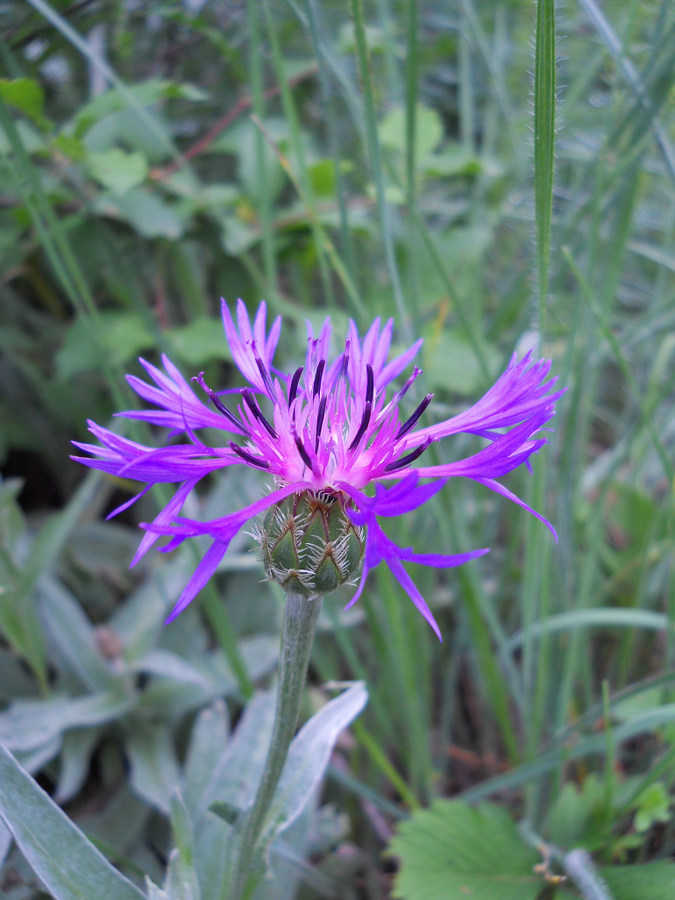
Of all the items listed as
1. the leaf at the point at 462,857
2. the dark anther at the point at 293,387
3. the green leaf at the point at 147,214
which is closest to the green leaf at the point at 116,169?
the green leaf at the point at 147,214

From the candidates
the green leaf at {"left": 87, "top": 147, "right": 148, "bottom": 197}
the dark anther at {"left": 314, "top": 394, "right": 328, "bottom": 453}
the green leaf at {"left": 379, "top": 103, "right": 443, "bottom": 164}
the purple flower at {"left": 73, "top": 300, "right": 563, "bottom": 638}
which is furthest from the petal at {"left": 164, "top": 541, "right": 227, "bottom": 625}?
the green leaf at {"left": 379, "top": 103, "right": 443, "bottom": 164}

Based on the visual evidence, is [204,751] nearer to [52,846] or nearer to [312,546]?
[52,846]

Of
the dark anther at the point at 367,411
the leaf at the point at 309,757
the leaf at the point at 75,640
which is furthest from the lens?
the leaf at the point at 75,640

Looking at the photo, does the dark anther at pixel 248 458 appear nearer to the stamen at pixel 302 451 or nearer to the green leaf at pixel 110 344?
the stamen at pixel 302 451

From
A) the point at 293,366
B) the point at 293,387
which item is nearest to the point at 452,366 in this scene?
the point at 293,366

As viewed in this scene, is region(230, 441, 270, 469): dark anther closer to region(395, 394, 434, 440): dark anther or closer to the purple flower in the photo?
the purple flower

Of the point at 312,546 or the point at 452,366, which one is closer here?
the point at 312,546
